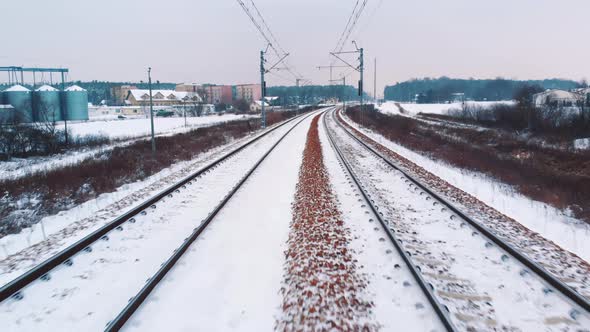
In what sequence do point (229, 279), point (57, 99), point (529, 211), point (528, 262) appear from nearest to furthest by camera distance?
point (229, 279)
point (528, 262)
point (529, 211)
point (57, 99)

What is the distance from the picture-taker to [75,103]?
75.1 m

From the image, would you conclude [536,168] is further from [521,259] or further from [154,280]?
[154,280]

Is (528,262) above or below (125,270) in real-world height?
above

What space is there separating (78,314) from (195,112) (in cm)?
9153

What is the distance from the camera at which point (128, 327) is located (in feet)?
12.8

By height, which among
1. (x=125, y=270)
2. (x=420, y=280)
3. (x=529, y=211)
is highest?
(x=420, y=280)

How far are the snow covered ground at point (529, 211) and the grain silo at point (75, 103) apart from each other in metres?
81.2

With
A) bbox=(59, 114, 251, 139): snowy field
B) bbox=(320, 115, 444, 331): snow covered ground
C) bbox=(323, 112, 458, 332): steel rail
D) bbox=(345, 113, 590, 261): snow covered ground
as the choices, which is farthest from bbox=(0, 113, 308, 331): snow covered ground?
bbox=(59, 114, 251, 139): snowy field

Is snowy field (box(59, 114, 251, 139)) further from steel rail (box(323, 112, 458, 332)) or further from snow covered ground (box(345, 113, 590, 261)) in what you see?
steel rail (box(323, 112, 458, 332))

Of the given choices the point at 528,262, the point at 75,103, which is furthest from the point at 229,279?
the point at 75,103

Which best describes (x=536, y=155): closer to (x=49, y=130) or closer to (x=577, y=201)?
(x=577, y=201)

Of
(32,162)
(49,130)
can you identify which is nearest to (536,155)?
(32,162)

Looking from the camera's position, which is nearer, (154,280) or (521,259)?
(154,280)

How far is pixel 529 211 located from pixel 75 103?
3378 inches
